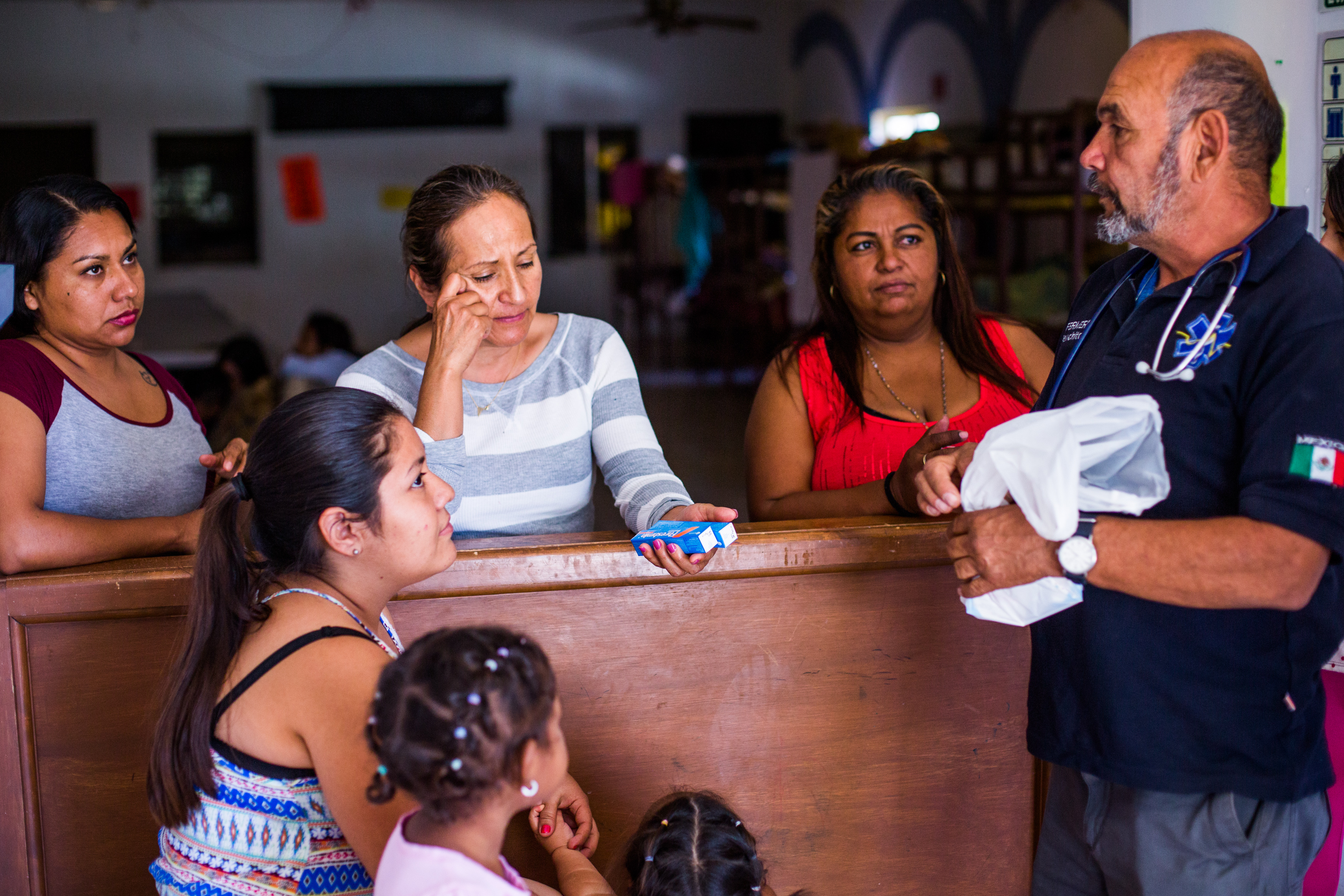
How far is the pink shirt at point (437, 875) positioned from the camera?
1.17 m

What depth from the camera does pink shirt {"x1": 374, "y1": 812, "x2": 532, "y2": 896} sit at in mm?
1166

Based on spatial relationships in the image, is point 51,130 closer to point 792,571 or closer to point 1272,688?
point 792,571

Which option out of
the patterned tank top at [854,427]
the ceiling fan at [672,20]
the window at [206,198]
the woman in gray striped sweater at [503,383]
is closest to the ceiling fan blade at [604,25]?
the ceiling fan at [672,20]

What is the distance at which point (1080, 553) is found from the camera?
131 cm

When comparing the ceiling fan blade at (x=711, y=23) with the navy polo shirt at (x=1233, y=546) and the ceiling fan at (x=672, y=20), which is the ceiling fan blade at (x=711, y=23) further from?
the navy polo shirt at (x=1233, y=546)

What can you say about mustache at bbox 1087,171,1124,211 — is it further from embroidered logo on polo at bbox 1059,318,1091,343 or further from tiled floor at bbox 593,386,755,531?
tiled floor at bbox 593,386,755,531

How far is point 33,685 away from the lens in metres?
1.72

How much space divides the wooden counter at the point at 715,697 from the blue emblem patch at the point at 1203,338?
605 mm

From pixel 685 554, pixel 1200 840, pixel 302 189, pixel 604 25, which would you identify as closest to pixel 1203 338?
pixel 1200 840

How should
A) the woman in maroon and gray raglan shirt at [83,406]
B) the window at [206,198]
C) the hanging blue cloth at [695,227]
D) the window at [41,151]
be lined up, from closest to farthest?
the woman in maroon and gray raglan shirt at [83,406], the hanging blue cloth at [695,227], the window at [41,151], the window at [206,198]

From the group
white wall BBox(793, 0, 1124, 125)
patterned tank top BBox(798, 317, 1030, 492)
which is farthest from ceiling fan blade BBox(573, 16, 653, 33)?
patterned tank top BBox(798, 317, 1030, 492)

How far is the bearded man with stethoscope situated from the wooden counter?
1.47 feet

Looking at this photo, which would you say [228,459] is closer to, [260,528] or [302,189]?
[260,528]

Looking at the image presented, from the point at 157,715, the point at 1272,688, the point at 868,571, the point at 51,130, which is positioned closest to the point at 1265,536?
the point at 1272,688
